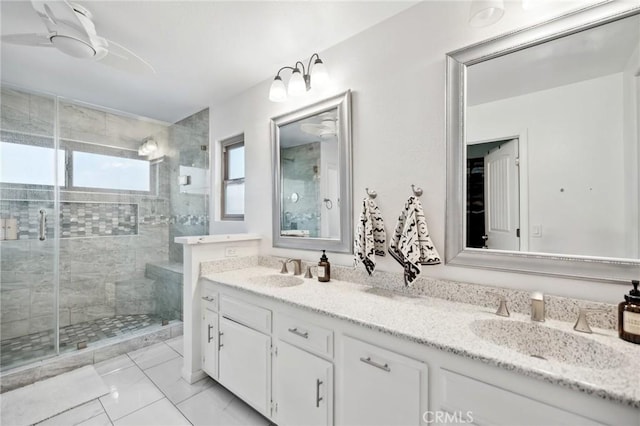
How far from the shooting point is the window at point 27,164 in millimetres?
2336

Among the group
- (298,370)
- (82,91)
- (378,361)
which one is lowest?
(298,370)

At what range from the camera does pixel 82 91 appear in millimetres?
2600

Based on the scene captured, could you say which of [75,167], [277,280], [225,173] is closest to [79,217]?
[75,167]

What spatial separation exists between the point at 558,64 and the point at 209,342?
253 centimetres

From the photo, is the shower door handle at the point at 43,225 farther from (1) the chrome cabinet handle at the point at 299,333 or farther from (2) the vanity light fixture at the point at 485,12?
(2) the vanity light fixture at the point at 485,12

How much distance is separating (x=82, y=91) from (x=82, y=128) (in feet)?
1.61

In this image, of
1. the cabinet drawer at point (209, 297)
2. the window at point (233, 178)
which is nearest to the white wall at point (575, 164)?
the cabinet drawer at point (209, 297)

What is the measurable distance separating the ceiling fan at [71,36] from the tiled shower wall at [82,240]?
1.35 m

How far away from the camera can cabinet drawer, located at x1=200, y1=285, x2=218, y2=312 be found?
1.93 metres

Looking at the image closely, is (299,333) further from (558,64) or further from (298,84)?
(558,64)

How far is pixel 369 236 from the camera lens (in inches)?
64.3

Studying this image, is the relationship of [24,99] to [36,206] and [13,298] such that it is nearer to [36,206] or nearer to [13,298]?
[36,206]

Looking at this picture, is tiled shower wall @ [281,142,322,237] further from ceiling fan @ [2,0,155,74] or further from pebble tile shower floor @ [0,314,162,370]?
pebble tile shower floor @ [0,314,162,370]

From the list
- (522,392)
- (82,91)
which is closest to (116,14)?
(82,91)
